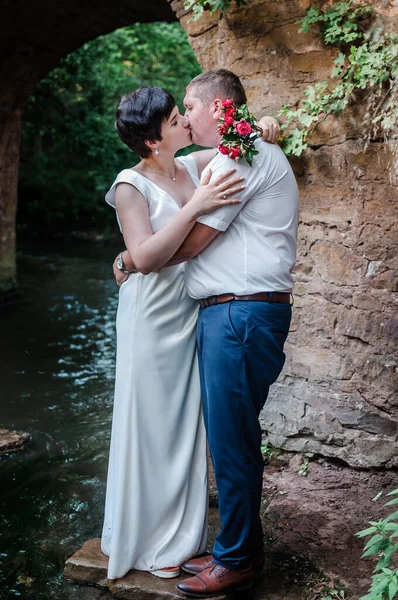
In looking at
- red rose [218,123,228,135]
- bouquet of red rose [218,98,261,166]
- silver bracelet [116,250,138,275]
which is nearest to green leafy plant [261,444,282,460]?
silver bracelet [116,250,138,275]

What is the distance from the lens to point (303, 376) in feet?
13.7

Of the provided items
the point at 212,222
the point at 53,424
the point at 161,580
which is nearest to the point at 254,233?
the point at 212,222

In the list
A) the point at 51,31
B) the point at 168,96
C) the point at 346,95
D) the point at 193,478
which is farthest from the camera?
the point at 51,31

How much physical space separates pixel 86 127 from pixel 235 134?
1387 centimetres

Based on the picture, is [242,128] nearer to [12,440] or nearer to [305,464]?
[305,464]

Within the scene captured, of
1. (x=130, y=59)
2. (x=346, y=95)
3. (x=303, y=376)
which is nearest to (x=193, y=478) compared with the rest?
(x=303, y=376)

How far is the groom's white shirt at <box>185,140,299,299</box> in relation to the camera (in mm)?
2641

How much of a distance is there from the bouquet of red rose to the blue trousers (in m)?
0.54

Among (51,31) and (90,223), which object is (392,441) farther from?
(90,223)

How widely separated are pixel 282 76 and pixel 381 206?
37.1 inches

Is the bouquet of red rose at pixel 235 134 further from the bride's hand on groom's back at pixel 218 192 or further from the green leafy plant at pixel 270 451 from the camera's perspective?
the green leafy plant at pixel 270 451

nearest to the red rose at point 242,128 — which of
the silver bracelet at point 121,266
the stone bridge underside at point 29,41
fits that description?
the silver bracelet at point 121,266

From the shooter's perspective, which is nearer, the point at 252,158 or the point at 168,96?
the point at 252,158

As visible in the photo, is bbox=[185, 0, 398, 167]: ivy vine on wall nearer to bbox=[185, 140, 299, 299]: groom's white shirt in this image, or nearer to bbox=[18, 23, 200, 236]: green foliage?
bbox=[185, 140, 299, 299]: groom's white shirt
